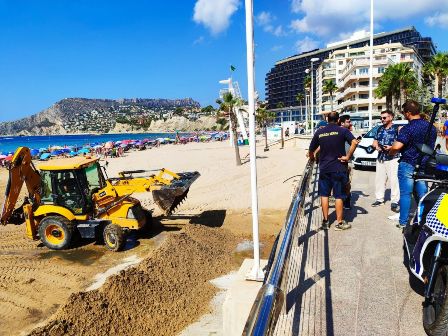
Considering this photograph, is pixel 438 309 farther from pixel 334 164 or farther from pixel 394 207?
pixel 394 207

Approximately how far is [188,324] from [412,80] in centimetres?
5726

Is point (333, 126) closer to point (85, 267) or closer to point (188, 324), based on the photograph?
point (188, 324)

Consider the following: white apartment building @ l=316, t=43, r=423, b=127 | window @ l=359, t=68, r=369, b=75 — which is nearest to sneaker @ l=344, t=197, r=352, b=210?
white apartment building @ l=316, t=43, r=423, b=127

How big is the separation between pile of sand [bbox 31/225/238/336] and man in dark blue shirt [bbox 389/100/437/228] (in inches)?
151

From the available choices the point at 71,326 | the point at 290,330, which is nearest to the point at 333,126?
the point at 290,330

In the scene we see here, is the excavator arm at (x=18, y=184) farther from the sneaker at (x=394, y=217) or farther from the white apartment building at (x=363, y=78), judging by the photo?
the white apartment building at (x=363, y=78)

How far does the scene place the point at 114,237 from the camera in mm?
9492

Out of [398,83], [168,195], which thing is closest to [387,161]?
[168,195]

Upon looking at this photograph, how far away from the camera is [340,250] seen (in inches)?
189

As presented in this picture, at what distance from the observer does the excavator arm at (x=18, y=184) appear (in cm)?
1002

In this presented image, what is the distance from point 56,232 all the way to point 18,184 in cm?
178

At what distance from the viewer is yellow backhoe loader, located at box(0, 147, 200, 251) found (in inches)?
384

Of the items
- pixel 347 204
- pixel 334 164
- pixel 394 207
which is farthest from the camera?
pixel 347 204

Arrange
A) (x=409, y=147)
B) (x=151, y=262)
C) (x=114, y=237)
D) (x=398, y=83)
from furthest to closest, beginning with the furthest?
(x=398, y=83) < (x=114, y=237) < (x=151, y=262) < (x=409, y=147)
